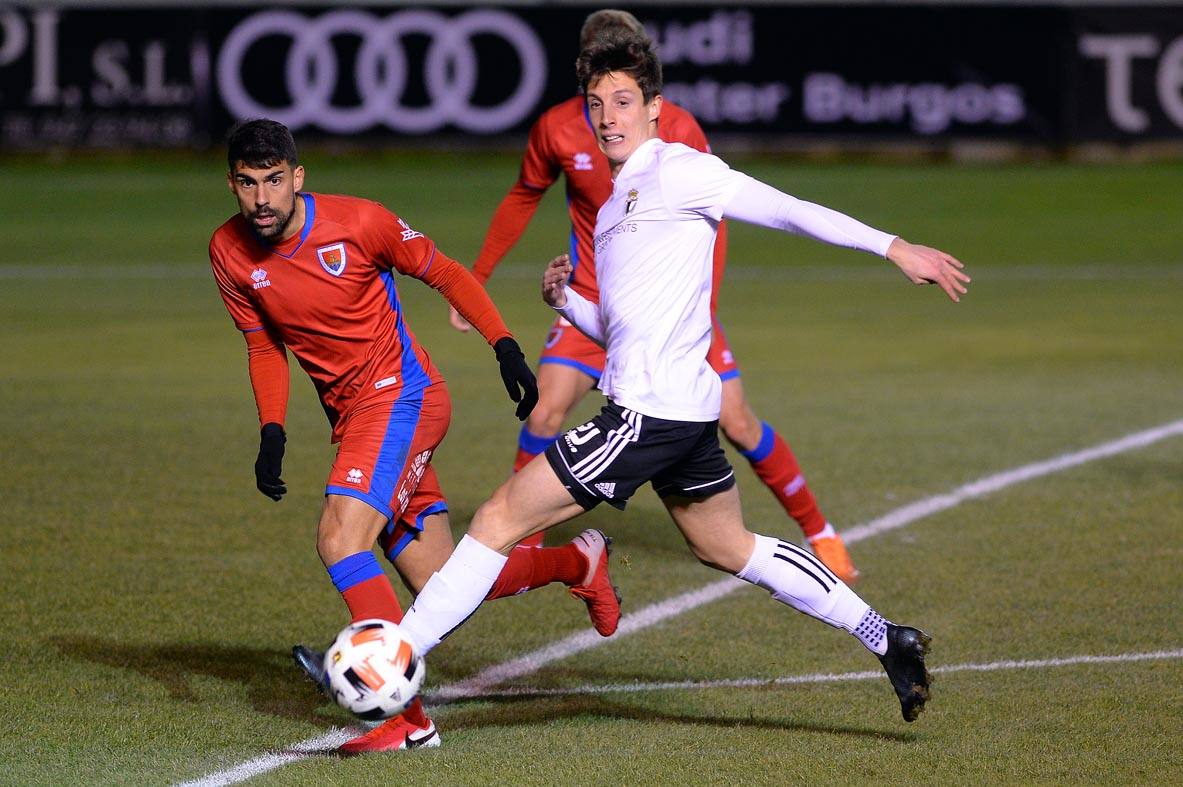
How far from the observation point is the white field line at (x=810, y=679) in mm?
6215

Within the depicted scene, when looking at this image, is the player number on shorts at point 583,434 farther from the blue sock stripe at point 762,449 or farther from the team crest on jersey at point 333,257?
the blue sock stripe at point 762,449

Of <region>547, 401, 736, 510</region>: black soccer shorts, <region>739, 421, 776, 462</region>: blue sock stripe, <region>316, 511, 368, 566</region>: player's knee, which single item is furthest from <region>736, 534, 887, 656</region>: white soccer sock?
<region>739, 421, 776, 462</region>: blue sock stripe

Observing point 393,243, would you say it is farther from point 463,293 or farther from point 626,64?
point 626,64

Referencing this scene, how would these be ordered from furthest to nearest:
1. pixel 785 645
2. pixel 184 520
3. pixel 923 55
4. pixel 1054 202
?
1. pixel 923 55
2. pixel 1054 202
3. pixel 184 520
4. pixel 785 645

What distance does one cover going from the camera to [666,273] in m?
5.41

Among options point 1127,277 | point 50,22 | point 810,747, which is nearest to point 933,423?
point 810,747

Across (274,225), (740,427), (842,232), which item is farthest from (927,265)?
(740,427)

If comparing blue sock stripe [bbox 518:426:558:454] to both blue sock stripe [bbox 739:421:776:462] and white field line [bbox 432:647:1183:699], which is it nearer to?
blue sock stripe [bbox 739:421:776:462]

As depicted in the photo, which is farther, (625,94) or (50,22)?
(50,22)

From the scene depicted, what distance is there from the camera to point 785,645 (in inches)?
266

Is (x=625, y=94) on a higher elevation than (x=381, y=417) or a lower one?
higher

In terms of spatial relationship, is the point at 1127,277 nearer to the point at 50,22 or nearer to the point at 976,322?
the point at 976,322

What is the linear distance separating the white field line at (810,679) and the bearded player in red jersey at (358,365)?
1.21 ft

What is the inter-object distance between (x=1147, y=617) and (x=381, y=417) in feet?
10.8
